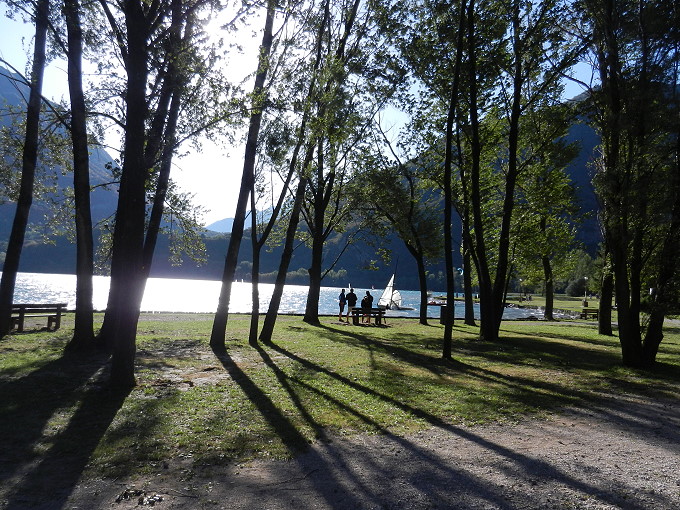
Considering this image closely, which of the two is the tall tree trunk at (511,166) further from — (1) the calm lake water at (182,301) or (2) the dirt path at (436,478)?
(1) the calm lake water at (182,301)

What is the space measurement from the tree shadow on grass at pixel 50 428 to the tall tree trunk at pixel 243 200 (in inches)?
169

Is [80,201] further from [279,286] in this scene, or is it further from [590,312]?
[590,312]

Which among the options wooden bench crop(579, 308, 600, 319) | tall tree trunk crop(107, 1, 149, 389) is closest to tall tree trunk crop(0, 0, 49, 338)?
tall tree trunk crop(107, 1, 149, 389)

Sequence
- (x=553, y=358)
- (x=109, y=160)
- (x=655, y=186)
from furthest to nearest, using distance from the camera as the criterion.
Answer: (x=553, y=358) < (x=109, y=160) < (x=655, y=186)

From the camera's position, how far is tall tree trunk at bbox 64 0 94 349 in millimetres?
10961

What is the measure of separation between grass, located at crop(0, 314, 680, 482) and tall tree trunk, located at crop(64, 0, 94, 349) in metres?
0.91

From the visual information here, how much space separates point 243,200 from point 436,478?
10533 millimetres

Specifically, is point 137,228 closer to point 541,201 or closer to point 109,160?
point 109,160

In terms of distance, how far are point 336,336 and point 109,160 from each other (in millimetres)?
9816

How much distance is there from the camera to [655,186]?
1066 centimetres

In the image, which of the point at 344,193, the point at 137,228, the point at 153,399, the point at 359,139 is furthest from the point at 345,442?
the point at 344,193

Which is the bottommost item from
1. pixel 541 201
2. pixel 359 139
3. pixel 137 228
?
pixel 137 228

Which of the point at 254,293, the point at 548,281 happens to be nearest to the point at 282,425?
the point at 254,293

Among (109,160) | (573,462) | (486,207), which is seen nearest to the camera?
(573,462)
